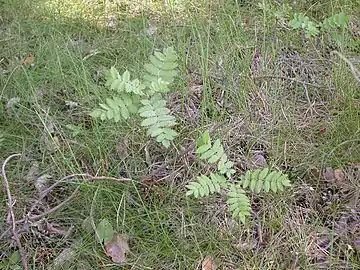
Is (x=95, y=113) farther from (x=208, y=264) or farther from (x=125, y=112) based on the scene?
(x=208, y=264)

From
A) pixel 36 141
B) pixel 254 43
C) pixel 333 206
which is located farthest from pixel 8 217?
pixel 254 43

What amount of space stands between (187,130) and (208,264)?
692 millimetres

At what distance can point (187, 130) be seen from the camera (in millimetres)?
2232

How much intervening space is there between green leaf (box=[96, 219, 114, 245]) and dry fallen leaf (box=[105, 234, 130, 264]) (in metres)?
0.02

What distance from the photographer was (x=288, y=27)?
2760 mm

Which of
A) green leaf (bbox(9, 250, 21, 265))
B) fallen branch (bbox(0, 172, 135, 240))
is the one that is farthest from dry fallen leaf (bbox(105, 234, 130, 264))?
green leaf (bbox(9, 250, 21, 265))

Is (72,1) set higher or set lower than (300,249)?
higher

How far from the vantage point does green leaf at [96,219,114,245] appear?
6.02 feet

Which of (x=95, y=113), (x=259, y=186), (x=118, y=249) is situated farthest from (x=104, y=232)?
(x=259, y=186)

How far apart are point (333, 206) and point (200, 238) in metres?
0.56

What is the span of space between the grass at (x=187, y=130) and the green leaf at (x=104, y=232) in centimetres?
3

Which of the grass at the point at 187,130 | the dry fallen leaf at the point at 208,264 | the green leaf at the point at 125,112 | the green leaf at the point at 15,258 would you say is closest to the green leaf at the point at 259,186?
the grass at the point at 187,130

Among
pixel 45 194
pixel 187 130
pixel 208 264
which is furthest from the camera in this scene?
pixel 187 130

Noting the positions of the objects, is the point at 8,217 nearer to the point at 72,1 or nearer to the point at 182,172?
the point at 182,172
